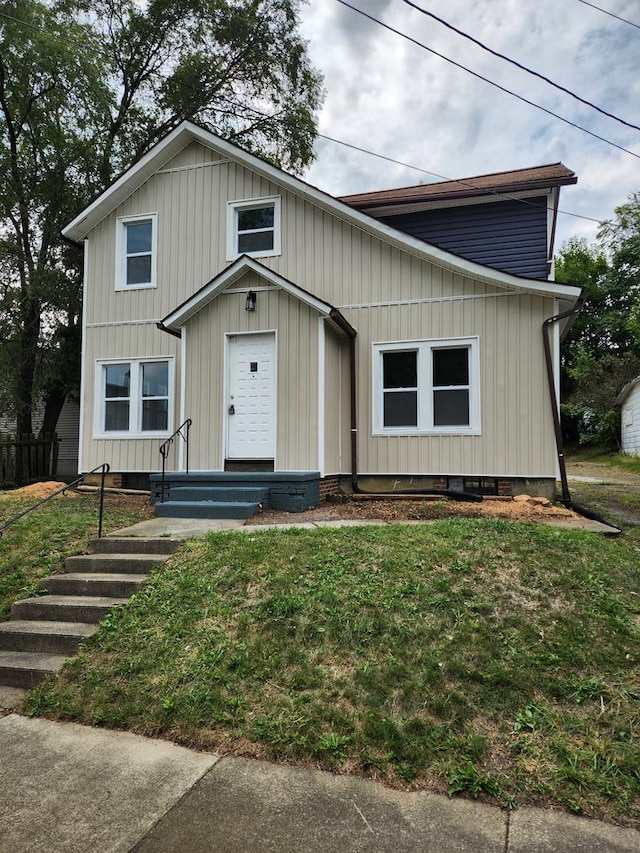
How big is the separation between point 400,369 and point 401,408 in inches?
28.0

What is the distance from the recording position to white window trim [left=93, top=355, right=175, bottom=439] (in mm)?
10914

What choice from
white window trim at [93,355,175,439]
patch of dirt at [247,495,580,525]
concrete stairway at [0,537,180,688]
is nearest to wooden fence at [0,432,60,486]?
white window trim at [93,355,175,439]

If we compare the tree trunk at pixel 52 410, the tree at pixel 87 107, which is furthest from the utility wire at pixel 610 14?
the tree trunk at pixel 52 410

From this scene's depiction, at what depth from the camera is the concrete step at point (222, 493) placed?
8.02m

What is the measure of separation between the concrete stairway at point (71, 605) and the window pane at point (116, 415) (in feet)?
19.0

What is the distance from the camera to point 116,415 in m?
11.4

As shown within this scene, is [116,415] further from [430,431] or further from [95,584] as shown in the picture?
[95,584]

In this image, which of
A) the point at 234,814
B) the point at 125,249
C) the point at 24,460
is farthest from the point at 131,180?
the point at 234,814

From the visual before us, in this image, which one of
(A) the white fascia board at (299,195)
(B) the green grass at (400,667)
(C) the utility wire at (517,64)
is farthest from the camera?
(A) the white fascia board at (299,195)

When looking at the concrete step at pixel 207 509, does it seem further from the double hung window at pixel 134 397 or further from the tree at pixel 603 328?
the tree at pixel 603 328

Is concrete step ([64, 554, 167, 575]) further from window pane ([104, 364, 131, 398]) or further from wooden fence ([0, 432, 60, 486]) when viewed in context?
wooden fence ([0, 432, 60, 486])

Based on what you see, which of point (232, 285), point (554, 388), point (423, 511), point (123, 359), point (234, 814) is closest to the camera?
point (234, 814)

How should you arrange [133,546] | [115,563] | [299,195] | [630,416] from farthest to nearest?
[630,416] < [299,195] < [133,546] < [115,563]

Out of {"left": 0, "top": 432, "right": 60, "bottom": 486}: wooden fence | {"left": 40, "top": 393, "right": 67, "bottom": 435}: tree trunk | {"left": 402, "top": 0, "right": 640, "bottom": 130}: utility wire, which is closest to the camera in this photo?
{"left": 402, "top": 0, "right": 640, "bottom": 130}: utility wire
